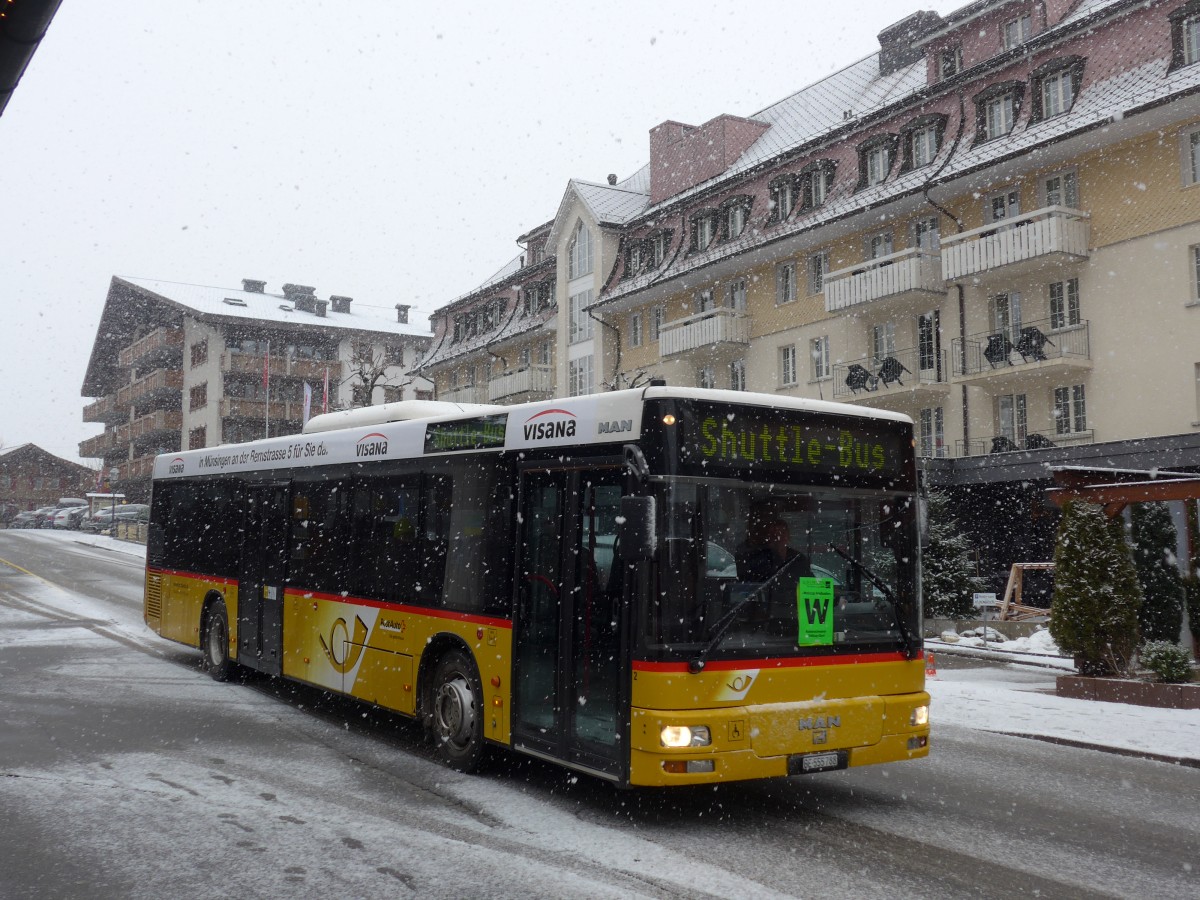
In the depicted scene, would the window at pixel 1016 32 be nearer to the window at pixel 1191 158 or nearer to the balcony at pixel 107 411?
the window at pixel 1191 158

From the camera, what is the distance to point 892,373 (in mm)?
29922

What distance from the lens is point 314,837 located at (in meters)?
6.55

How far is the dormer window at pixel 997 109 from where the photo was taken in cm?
2682

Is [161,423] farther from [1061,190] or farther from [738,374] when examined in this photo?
[1061,190]

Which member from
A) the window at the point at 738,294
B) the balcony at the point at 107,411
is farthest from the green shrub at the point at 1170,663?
the balcony at the point at 107,411

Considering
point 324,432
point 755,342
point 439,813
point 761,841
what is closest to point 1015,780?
point 761,841

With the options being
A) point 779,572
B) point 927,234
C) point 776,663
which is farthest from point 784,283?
point 776,663

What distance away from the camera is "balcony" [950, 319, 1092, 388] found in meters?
25.5

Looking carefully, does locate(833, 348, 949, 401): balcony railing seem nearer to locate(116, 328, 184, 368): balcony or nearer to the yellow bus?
the yellow bus

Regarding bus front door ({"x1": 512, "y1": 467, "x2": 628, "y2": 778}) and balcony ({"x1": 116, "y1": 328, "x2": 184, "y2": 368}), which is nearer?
bus front door ({"x1": 512, "y1": 467, "x2": 628, "y2": 778})

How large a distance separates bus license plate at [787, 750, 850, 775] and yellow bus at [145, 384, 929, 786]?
0.02m

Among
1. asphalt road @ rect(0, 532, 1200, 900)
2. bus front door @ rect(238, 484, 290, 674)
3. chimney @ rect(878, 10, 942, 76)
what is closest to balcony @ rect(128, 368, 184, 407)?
chimney @ rect(878, 10, 942, 76)

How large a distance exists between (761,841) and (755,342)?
2952 cm

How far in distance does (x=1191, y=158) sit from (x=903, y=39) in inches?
528
